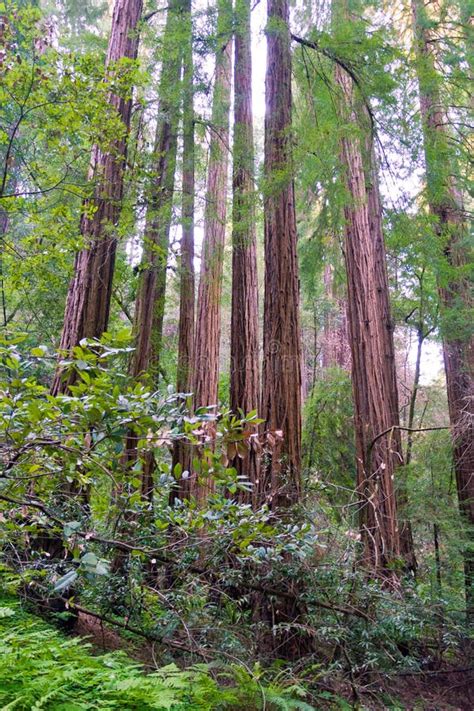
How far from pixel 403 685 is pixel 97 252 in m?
5.19

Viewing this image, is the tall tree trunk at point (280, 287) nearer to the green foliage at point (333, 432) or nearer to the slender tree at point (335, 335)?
the green foliage at point (333, 432)

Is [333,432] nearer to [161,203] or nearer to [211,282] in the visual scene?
[211,282]

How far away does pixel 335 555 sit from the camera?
14.5ft

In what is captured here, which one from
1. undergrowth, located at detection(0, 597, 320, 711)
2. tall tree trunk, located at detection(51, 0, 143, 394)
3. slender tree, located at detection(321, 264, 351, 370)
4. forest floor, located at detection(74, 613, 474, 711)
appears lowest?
forest floor, located at detection(74, 613, 474, 711)

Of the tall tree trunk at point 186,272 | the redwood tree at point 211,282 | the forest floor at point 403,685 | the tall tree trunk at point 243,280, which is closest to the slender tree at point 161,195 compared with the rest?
the tall tree trunk at point 186,272

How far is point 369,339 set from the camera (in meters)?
7.77

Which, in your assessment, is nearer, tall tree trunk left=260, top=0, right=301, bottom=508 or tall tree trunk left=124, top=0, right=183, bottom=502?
tall tree trunk left=260, top=0, right=301, bottom=508

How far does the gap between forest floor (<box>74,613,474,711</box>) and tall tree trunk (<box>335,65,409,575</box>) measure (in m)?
1.44

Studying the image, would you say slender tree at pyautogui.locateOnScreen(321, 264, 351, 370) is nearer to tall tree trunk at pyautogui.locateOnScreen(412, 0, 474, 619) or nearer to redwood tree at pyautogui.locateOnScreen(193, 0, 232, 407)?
redwood tree at pyautogui.locateOnScreen(193, 0, 232, 407)

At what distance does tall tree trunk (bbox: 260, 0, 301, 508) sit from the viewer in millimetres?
4895

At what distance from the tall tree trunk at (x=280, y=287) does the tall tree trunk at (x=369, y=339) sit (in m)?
1.11

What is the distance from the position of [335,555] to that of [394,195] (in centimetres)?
397

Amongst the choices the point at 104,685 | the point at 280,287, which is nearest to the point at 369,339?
the point at 280,287

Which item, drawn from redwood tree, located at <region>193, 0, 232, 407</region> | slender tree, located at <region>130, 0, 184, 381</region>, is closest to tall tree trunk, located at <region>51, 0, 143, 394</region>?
slender tree, located at <region>130, 0, 184, 381</region>
